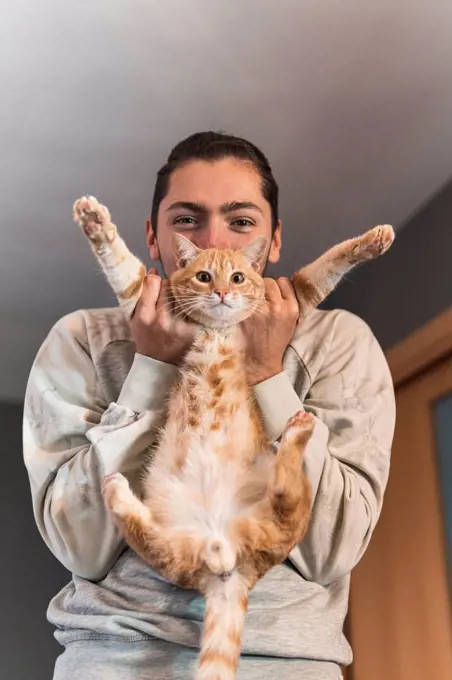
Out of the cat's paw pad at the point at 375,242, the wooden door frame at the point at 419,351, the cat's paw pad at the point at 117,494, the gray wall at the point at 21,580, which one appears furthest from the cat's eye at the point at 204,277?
the gray wall at the point at 21,580

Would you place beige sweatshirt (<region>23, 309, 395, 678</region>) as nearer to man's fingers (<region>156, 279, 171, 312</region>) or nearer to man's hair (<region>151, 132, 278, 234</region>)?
man's fingers (<region>156, 279, 171, 312</region>)

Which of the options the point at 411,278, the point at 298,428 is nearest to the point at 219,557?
the point at 298,428

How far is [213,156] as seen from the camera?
1.19 m

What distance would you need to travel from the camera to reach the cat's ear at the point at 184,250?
3.51 feet

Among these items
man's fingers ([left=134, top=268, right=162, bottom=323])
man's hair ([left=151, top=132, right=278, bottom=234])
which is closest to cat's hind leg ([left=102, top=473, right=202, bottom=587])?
man's fingers ([left=134, top=268, right=162, bottom=323])

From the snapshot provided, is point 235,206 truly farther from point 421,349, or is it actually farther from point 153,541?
point 421,349

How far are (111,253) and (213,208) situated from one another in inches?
10.8

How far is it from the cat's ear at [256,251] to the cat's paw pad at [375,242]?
6.5 inches

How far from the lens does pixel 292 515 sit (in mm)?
844

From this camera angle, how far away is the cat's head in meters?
1.00

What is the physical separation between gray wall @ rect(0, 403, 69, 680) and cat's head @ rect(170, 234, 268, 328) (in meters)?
2.09

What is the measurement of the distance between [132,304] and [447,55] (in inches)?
39.0

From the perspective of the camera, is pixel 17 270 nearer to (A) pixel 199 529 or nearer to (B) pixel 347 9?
(B) pixel 347 9

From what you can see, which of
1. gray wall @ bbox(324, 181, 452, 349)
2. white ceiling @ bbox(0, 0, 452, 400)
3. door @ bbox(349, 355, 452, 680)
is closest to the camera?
white ceiling @ bbox(0, 0, 452, 400)
